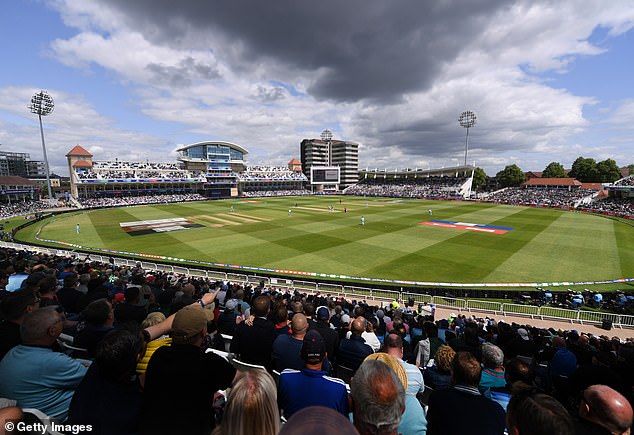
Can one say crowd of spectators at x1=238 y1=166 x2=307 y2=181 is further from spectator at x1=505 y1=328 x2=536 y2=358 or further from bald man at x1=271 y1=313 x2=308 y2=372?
bald man at x1=271 y1=313 x2=308 y2=372

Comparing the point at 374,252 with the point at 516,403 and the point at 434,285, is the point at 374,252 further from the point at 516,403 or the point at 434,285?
the point at 516,403

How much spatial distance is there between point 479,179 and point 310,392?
119 meters

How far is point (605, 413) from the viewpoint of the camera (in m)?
2.45

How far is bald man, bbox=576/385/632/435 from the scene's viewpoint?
241 cm

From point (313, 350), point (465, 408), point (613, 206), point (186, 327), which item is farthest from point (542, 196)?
point (186, 327)

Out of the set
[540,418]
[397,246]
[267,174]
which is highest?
[267,174]

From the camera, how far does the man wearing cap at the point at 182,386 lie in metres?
2.32

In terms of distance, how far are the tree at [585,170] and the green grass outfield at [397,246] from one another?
6131cm

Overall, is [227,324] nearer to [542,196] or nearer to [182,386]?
[182,386]

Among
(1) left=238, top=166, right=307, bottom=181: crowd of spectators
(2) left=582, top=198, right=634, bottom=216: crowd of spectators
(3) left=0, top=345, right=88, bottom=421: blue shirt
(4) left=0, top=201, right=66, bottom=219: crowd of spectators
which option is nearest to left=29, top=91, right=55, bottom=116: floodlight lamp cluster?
(4) left=0, top=201, right=66, bottom=219: crowd of spectators

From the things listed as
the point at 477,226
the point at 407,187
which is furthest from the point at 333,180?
the point at 477,226

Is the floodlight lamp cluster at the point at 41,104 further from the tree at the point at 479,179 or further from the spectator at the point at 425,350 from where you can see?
the tree at the point at 479,179

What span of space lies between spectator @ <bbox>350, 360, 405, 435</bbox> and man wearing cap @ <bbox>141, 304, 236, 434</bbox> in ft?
4.32

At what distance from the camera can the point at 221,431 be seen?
5.65 ft
